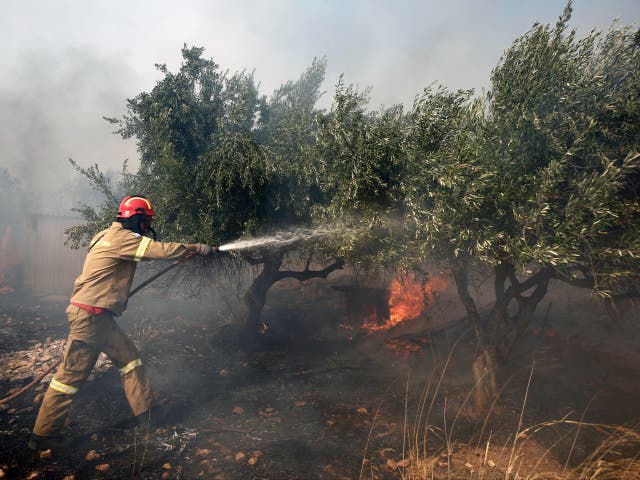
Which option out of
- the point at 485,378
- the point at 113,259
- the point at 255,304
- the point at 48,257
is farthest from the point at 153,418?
the point at 48,257

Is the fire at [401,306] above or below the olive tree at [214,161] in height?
below

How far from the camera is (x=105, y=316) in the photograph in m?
6.00

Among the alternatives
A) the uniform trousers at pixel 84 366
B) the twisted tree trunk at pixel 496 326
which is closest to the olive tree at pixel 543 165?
the twisted tree trunk at pixel 496 326

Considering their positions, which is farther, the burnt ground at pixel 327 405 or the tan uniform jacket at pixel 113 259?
the tan uniform jacket at pixel 113 259

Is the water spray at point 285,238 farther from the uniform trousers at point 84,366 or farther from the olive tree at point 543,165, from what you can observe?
the uniform trousers at point 84,366

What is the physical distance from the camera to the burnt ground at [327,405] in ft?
18.0

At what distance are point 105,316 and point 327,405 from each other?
15.5ft

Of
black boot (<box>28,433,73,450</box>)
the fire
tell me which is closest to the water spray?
black boot (<box>28,433,73,450</box>)

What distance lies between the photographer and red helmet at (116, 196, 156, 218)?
5984mm

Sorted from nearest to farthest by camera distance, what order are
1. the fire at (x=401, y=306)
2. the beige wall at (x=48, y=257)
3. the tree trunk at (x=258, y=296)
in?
the tree trunk at (x=258, y=296) < the fire at (x=401, y=306) < the beige wall at (x=48, y=257)

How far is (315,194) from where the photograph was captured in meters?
8.57

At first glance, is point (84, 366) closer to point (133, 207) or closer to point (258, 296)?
point (133, 207)

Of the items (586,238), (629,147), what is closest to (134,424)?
(586,238)

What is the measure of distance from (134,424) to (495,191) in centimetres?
731
